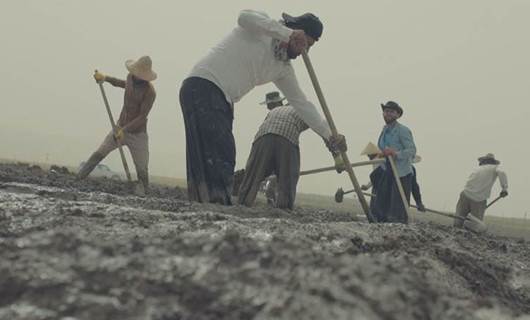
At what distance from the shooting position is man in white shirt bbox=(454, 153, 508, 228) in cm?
845

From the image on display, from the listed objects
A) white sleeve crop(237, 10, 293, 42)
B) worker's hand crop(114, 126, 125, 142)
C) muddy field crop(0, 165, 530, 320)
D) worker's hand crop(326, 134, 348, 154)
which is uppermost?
white sleeve crop(237, 10, 293, 42)

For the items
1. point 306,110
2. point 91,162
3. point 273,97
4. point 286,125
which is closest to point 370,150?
point 273,97

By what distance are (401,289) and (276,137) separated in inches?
129

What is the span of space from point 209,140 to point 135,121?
2912mm

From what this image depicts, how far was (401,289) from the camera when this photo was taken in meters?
1.25

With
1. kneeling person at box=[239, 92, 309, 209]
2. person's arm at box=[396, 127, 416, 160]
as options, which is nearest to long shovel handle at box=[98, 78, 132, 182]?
kneeling person at box=[239, 92, 309, 209]

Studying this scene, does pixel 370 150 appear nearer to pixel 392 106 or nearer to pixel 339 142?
pixel 392 106

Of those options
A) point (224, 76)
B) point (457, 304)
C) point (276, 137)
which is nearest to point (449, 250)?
point (457, 304)

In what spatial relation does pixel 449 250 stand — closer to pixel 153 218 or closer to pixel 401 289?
pixel 401 289

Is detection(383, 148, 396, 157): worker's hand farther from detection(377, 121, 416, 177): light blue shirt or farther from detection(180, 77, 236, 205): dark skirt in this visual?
detection(180, 77, 236, 205): dark skirt

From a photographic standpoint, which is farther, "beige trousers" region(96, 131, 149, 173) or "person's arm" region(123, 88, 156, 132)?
"beige trousers" region(96, 131, 149, 173)

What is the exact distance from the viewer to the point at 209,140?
363 centimetres

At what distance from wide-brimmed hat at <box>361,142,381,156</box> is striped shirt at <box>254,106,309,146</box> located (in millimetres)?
1922

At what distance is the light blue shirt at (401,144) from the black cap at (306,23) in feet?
9.13
